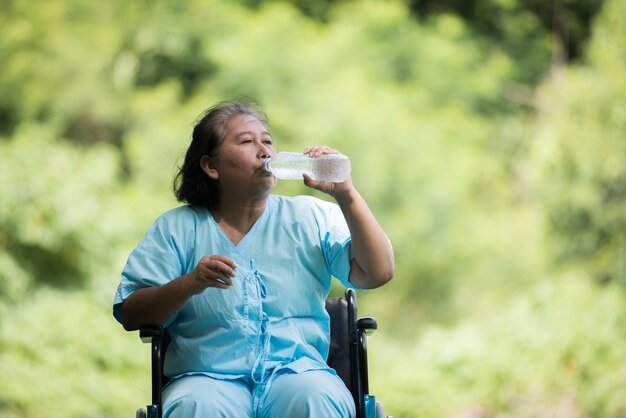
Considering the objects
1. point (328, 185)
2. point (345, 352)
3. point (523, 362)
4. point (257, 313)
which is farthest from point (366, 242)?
point (523, 362)

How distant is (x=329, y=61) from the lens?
5781mm

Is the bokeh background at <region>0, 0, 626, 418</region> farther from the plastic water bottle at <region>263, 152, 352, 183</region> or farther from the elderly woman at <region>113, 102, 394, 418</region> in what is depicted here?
the plastic water bottle at <region>263, 152, 352, 183</region>

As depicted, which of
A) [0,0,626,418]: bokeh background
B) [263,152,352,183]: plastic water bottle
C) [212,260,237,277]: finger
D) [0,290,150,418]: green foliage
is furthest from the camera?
[0,0,626,418]: bokeh background

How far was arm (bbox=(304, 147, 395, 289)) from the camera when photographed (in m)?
1.67

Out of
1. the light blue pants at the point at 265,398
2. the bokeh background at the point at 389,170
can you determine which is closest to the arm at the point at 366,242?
the light blue pants at the point at 265,398

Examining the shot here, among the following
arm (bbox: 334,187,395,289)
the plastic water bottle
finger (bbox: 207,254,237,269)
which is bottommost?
finger (bbox: 207,254,237,269)

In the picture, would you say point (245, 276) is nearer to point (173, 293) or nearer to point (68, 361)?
point (173, 293)

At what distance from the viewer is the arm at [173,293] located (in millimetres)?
1556

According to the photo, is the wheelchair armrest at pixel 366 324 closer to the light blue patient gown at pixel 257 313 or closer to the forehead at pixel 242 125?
the light blue patient gown at pixel 257 313

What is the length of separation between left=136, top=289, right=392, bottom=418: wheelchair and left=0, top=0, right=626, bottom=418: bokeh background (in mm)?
3274

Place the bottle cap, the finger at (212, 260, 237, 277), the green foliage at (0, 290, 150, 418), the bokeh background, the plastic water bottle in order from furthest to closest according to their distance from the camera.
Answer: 1. the bokeh background
2. the green foliage at (0, 290, 150, 418)
3. the bottle cap
4. the plastic water bottle
5. the finger at (212, 260, 237, 277)

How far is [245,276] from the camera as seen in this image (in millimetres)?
1780

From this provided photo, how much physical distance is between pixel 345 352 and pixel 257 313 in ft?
0.99

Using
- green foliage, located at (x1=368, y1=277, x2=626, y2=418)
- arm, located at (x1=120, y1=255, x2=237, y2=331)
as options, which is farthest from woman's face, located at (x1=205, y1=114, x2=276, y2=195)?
green foliage, located at (x1=368, y1=277, x2=626, y2=418)
